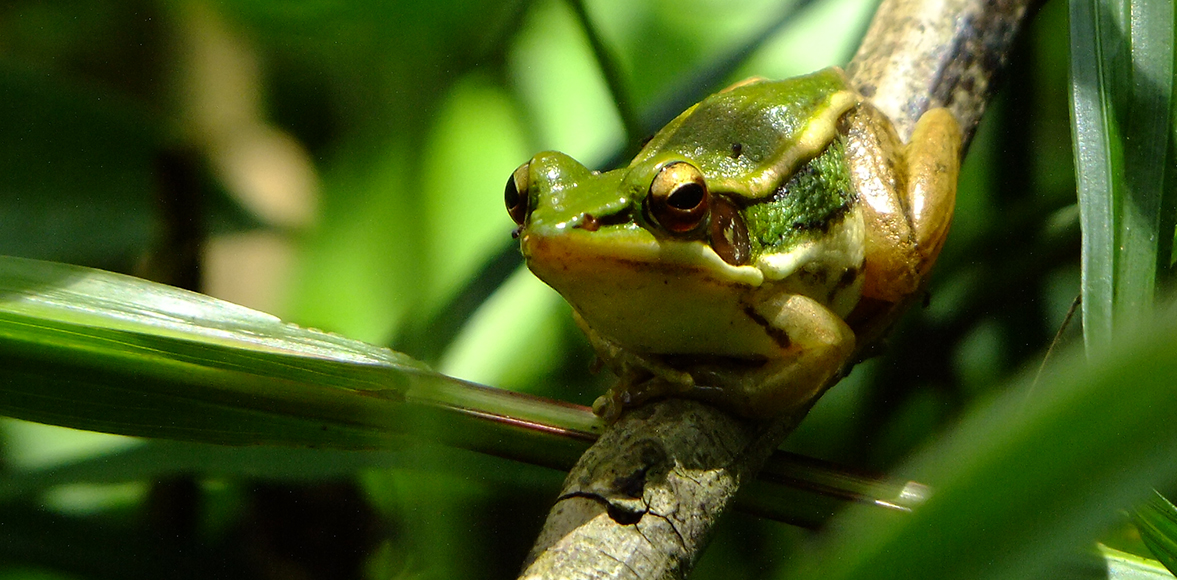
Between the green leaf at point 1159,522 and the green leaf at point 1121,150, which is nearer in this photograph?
the green leaf at point 1159,522

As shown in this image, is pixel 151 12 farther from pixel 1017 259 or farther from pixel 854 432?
pixel 1017 259

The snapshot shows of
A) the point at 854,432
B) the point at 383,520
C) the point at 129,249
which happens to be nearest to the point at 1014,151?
the point at 854,432

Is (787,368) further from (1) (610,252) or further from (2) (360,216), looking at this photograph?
(2) (360,216)

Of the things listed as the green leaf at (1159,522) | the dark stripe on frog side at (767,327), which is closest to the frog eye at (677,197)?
the dark stripe on frog side at (767,327)

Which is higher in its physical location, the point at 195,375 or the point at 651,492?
the point at 651,492

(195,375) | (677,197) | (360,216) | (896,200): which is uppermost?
(896,200)

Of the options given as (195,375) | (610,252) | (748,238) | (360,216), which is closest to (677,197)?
(610,252)

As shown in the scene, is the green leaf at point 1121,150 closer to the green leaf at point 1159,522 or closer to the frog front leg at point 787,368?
the green leaf at point 1159,522

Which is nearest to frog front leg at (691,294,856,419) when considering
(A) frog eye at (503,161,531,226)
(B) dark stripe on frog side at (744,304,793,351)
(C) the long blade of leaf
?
(B) dark stripe on frog side at (744,304,793,351)
